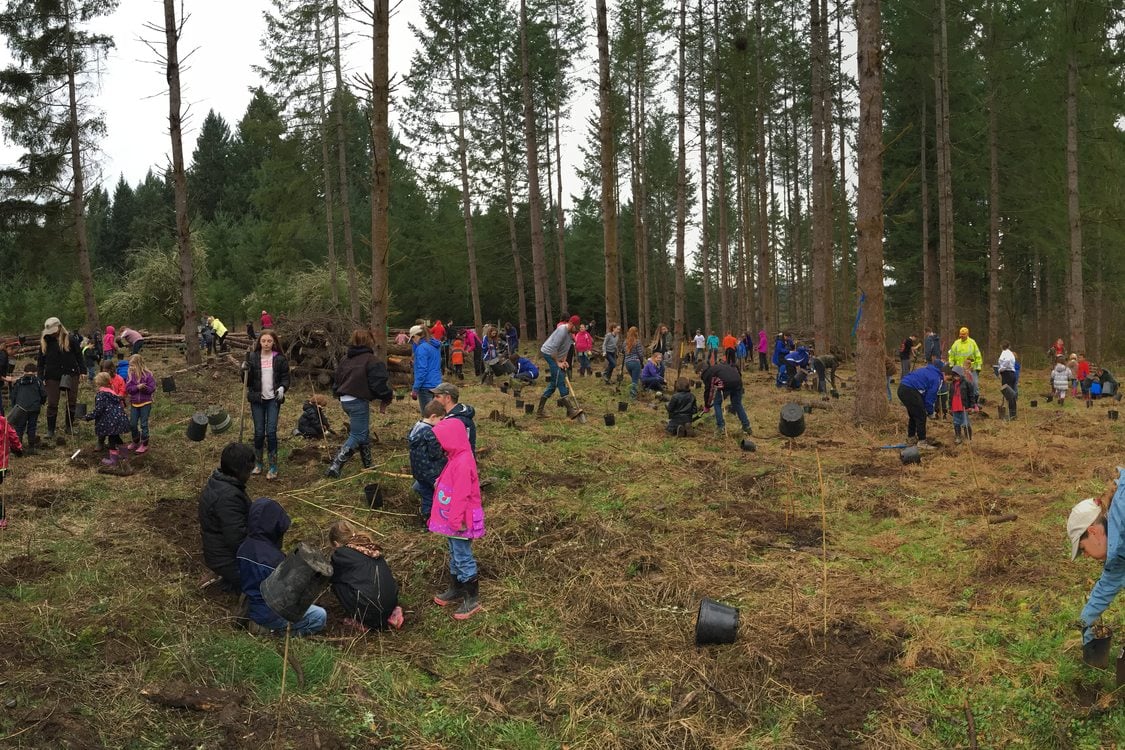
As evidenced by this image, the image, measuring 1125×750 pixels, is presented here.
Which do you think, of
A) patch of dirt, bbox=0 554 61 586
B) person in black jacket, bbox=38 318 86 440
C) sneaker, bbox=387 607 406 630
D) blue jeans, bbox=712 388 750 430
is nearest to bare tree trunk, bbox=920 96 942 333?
blue jeans, bbox=712 388 750 430

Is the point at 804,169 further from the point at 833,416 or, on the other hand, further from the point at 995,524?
the point at 995,524

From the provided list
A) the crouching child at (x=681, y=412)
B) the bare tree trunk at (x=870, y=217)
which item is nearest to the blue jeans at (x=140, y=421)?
the crouching child at (x=681, y=412)

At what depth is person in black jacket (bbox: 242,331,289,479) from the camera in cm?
879

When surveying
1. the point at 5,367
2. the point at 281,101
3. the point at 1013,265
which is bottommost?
the point at 5,367

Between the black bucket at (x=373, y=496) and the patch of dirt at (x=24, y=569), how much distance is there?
9.48ft

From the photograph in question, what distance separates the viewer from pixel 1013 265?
1431 inches

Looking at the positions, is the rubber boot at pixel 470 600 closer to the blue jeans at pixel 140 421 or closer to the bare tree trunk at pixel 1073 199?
the blue jeans at pixel 140 421

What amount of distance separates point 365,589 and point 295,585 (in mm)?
878

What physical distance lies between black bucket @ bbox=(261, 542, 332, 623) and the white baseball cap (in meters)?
4.40

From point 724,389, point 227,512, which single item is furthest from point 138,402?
point 724,389

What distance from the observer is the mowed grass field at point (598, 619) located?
13.1 feet

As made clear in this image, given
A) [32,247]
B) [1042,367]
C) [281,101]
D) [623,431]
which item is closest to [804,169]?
[1042,367]

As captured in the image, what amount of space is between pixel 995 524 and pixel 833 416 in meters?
7.62

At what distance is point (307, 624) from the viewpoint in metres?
5.27
